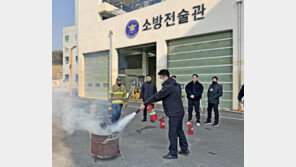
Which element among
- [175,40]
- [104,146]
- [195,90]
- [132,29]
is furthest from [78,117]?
[132,29]

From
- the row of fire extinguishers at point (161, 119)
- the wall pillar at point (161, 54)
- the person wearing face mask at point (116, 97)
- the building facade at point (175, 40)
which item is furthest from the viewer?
the wall pillar at point (161, 54)

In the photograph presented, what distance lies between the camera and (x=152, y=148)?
4.05 meters

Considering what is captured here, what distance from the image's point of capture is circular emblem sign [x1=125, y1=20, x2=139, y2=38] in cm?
1299

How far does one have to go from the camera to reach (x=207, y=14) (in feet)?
32.5

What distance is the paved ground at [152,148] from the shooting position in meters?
3.31

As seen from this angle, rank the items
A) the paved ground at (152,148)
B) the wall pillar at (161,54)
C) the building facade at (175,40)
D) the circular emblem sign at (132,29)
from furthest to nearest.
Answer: the circular emblem sign at (132,29)
the wall pillar at (161,54)
the building facade at (175,40)
the paved ground at (152,148)

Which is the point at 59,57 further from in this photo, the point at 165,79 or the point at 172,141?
the point at 172,141

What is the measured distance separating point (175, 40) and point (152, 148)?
29.3ft

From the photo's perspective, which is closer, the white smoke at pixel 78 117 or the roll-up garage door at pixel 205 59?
the white smoke at pixel 78 117

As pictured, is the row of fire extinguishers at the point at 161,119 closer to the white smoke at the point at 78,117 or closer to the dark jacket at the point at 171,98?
the white smoke at the point at 78,117

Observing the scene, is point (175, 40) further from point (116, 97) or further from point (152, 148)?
point (152, 148)

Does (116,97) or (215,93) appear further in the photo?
(215,93)

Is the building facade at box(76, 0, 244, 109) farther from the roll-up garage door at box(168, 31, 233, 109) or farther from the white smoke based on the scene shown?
the white smoke

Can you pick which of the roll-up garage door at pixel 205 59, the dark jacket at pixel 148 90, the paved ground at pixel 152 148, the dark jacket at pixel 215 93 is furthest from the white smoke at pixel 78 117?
the roll-up garage door at pixel 205 59
